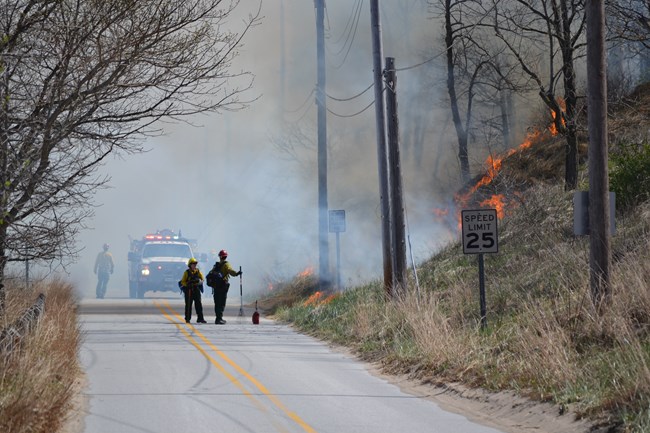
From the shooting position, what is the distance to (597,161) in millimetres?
14703

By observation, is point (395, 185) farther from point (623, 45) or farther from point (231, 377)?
point (623, 45)

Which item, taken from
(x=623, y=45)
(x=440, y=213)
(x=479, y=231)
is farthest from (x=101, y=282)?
(x=479, y=231)

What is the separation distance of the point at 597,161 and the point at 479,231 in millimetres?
3102

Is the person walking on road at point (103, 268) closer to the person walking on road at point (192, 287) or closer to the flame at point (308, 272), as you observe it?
the flame at point (308, 272)

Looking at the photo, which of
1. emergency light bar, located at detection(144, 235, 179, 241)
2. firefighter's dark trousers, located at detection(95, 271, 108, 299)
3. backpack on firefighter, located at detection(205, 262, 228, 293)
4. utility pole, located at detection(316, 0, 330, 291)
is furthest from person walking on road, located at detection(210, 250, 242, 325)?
firefighter's dark trousers, located at detection(95, 271, 108, 299)

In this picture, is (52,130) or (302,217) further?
(302,217)

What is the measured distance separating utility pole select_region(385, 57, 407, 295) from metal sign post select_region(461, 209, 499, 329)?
16.8ft

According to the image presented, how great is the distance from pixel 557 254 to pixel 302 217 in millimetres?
31470

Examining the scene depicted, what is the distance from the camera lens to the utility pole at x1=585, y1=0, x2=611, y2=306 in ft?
48.1

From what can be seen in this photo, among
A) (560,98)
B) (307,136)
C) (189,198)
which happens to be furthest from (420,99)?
(189,198)

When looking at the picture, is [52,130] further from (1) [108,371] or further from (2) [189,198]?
(2) [189,198]

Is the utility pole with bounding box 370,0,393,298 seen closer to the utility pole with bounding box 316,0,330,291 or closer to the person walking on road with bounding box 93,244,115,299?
the utility pole with bounding box 316,0,330,291

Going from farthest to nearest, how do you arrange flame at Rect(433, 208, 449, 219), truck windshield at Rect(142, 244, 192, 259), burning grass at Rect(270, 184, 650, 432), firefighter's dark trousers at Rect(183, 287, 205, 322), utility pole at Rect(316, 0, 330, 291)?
truck windshield at Rect(142, 244, 192, 259), flame at Rect(433, 208, 449, 219), utility pole at Rect(316, 0, 330, 291), firefighter's dark trousers at Rect(183, 287, 205, 322), burning grass at Rect(270, 184, 650, 432)

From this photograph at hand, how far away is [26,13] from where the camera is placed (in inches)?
586
